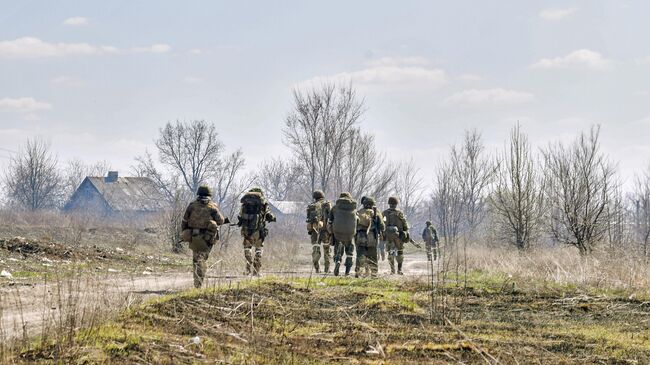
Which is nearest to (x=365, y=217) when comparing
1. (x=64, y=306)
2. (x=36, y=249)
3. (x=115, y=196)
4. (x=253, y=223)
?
(x=253, y=223)

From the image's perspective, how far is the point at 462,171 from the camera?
49531 mm

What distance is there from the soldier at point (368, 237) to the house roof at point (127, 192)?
5828cm

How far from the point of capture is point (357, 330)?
8734 millimetres

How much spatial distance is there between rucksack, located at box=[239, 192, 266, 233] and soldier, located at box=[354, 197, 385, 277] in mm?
2240

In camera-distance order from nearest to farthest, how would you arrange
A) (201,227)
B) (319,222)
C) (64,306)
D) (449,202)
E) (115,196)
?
(64,306), (201,227), (319,222), (449,202), (115,196)

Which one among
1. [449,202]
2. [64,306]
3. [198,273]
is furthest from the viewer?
[449,202]

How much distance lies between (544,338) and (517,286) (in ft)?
18.6

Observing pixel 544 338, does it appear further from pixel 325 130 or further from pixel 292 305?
pixel 325 130

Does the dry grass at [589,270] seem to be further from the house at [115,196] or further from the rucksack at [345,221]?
the house at [115,196]

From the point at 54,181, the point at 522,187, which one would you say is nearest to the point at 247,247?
the point at 522,187

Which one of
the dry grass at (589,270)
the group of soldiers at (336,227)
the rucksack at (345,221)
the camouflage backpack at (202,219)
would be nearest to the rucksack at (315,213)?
the group of soldiers at (336,227)

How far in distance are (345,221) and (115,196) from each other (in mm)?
63557

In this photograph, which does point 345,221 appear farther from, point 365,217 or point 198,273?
point 198,273

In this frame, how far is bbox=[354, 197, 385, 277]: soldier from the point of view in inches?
651
